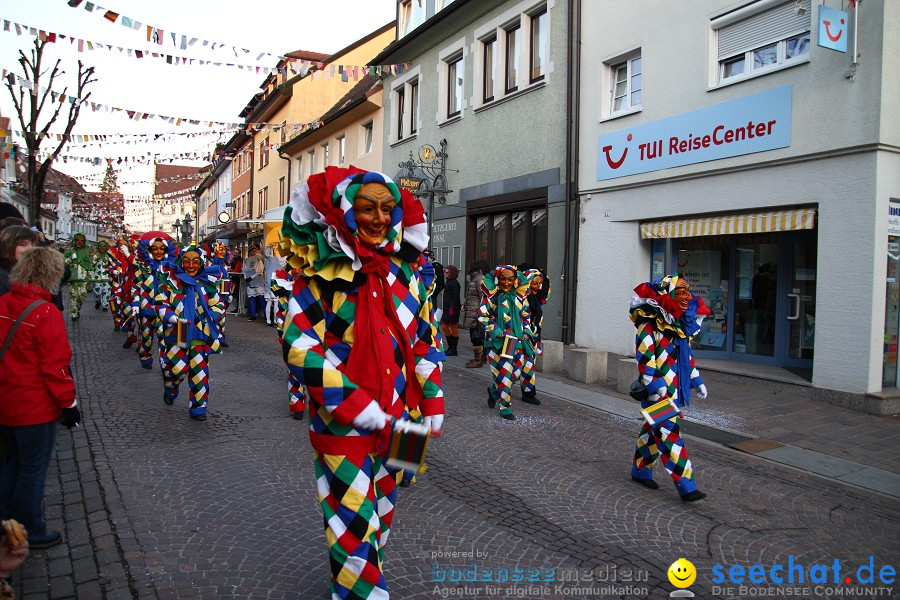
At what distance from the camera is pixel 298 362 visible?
104 inches

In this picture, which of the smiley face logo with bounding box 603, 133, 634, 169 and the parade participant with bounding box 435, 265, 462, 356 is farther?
the parade participant with bounding box 435, 265, 462, 356

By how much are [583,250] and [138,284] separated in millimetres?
8510

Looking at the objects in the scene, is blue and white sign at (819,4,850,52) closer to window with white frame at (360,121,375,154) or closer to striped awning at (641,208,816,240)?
striped awning at (641,208,816,240)

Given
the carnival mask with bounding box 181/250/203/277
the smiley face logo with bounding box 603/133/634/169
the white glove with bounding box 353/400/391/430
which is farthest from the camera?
the smiley face logo with bounding box 603/133/634/169

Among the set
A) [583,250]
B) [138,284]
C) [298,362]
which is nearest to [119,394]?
[138,284]

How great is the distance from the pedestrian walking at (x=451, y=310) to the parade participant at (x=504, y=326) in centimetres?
452

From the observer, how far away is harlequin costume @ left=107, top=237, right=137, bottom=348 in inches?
481

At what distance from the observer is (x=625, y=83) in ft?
43.2

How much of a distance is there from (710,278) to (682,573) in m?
9.21

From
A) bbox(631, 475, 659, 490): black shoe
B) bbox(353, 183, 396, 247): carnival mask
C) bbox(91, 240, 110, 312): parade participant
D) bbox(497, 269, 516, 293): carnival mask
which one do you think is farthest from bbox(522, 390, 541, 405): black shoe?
bbox(91, 240, 110, 312): parade participant

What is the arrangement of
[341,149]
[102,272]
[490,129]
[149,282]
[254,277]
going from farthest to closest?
[341,149] < [254,277] < [102,272] < [490,129] < [149,282]

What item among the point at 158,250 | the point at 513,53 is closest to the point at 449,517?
the point at 158,250

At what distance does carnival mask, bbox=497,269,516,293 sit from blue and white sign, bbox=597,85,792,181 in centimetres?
489

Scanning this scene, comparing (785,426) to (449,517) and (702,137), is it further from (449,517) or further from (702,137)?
(702,137)
